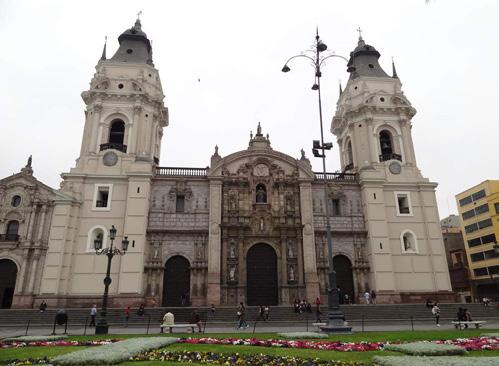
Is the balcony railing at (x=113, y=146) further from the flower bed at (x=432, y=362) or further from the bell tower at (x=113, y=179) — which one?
the flower bed at (x=432, y=362)

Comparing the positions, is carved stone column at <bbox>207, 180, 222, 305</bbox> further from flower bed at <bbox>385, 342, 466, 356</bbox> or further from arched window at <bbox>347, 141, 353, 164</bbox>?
flower bed at <bbox>385, 342, 466, 356</bbox>

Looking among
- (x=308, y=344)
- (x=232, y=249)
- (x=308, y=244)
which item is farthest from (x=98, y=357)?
(x=308, y=244)

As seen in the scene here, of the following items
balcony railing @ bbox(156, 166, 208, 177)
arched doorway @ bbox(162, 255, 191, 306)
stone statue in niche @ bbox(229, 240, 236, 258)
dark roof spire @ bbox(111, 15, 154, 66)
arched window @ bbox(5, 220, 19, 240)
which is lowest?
arched doorway @ bbox(162, 255, 191, 306)

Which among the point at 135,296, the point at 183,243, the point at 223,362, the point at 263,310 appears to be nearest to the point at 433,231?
the point at 263,310

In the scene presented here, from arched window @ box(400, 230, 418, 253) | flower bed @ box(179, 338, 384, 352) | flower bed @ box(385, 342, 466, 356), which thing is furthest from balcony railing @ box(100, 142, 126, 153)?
flower bed @ box(385, 342, 466, 356)

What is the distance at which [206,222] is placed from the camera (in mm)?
36656

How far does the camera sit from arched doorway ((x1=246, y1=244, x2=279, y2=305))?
35188 mm

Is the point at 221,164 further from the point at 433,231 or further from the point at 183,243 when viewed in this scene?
the point at 433,231

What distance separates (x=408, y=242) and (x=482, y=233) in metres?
26.0

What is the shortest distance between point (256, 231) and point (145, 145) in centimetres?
1468

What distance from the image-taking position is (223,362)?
998 centimetres

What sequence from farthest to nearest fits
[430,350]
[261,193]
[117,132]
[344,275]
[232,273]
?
1. [117,132]
2. [261,193]
3. [344,275]
4. [232,273]
5. [430,350]

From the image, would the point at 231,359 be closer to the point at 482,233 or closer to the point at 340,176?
the point at 340,176

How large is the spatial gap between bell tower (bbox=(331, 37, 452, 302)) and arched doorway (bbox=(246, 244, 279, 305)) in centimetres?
949
